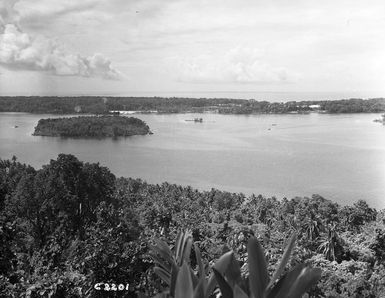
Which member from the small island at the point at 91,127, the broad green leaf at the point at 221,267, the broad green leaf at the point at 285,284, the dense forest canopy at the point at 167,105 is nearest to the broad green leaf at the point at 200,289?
the broad green leaf at the point at 221,267

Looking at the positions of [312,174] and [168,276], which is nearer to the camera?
[168,276]

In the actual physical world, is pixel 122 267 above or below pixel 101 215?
above

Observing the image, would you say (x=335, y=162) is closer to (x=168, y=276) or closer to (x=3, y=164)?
(x=3, y=164)

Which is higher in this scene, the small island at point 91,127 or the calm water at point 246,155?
the small island at point 91,127

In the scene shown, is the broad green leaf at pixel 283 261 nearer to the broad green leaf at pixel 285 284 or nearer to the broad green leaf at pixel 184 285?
the broad green leaf at pixel 285 284

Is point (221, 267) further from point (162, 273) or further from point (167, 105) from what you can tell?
point (167, 105)

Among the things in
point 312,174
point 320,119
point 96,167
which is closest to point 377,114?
point 320,119

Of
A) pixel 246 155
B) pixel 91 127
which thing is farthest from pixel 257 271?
pixel 91 127
